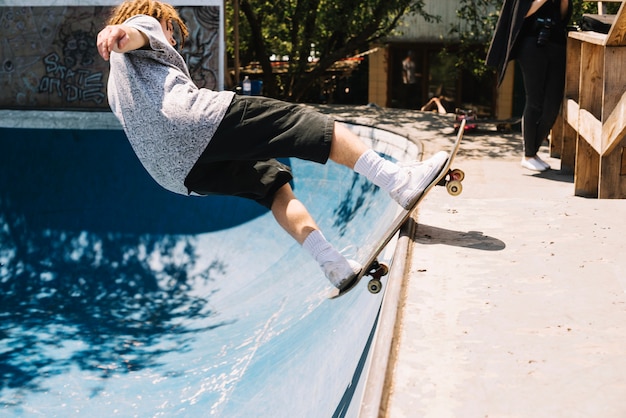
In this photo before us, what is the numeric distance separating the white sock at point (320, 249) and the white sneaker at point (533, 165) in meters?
3.48

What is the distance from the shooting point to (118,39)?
122 inches

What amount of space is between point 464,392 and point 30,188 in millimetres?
7716

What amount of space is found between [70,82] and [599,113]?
33.3ft

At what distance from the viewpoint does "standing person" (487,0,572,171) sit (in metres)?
6.08

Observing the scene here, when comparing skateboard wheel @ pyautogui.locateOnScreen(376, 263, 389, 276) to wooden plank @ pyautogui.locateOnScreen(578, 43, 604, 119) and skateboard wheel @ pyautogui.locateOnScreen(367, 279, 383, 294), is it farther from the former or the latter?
wooden plank @ pyautogui.locateOnScreen(578, 43, 604, 119)

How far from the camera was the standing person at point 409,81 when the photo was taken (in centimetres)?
2027

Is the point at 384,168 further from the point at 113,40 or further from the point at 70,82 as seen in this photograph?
the point at 70,82

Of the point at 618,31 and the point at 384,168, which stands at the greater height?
the point at 618,31

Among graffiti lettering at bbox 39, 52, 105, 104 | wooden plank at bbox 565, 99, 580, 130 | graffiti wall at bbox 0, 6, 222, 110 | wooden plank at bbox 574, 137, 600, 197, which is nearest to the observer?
wooden plank at bbox 574, 137, 600, 197

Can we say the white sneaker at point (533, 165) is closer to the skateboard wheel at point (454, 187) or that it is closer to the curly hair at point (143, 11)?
the skateboard wheel at point (454, 187)

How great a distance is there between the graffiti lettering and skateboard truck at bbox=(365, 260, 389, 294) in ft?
34.7

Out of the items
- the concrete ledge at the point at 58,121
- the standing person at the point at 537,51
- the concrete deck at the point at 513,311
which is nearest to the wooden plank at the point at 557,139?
the standing person at the point at 537,51

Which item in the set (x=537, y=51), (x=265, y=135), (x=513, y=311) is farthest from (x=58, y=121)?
(x=513, y=311)

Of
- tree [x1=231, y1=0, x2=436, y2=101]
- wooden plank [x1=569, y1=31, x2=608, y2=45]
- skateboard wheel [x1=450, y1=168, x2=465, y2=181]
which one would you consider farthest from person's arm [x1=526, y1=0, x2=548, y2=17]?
tree [x1=231, y1=0, x2=436, y2=101]
